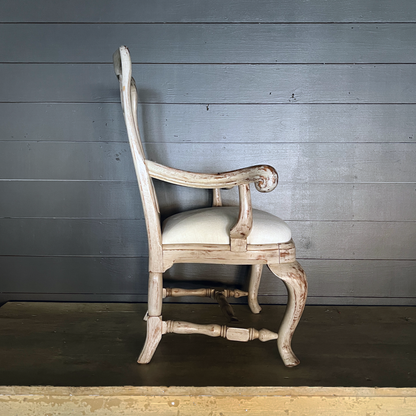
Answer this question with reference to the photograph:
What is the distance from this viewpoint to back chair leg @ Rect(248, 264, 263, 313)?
5.37 ft

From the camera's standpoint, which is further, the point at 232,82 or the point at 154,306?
the point at 232,82

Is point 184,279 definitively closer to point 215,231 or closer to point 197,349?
point 197,349

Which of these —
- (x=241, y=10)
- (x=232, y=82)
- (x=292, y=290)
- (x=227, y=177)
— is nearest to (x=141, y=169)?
(x=227, y=177)

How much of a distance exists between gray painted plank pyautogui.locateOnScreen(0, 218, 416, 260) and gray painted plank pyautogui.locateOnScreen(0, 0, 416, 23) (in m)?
0.87

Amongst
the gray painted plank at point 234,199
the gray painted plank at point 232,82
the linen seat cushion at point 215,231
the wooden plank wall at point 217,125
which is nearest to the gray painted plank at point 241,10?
the wooden plank wall at point 217,125

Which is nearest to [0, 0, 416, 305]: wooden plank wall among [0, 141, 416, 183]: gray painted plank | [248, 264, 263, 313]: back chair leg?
[0, 141, 416, 183]: gray painted plank

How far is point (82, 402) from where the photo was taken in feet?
3.64

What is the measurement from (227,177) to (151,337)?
0.54 metres

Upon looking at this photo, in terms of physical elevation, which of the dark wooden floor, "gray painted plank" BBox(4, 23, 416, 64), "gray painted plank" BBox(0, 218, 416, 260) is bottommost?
the dark wooden floor

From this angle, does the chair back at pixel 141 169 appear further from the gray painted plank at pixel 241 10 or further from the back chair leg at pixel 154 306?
the gray painted plank at pixel 241 10

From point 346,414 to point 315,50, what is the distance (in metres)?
1.37

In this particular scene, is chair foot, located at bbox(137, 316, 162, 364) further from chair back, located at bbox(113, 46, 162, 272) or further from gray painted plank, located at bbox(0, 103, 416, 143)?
gray painted plank, located at bbox(0, 103, 416, 143)

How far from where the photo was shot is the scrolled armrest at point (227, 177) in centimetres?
108

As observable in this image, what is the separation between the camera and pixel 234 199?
1.76m
